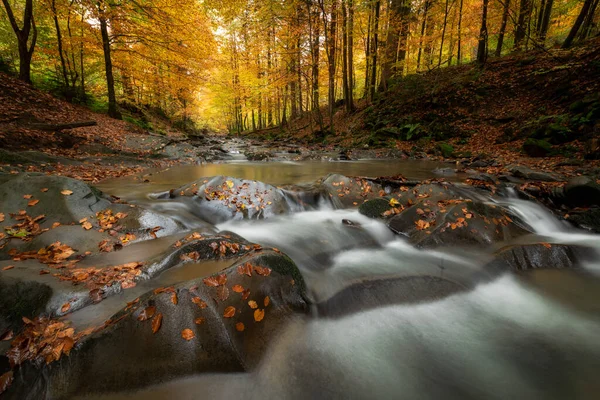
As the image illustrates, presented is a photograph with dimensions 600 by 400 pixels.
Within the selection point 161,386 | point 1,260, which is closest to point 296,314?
point 161,386

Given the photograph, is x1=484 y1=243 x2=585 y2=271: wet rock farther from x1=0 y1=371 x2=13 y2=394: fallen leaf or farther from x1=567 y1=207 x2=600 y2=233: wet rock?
x1=0 y1=371 x2=13 y2=394: fallen leaf

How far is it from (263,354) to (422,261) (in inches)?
100

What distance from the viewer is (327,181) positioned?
6359 millimetres

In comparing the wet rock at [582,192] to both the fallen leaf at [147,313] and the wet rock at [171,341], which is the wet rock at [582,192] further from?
the fallen leaf at [147,313]

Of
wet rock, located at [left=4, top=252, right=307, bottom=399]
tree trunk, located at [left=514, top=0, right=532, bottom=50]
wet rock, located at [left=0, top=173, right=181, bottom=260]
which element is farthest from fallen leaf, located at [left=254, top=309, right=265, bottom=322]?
tree trunk, located at [left=514, top=0, right=532, bottom=50]

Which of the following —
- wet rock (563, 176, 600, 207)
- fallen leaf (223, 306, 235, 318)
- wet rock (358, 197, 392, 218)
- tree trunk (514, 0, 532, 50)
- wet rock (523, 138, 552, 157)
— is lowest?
fallen leaf (223, 306, 235, 318)

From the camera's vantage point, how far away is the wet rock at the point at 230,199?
4.94 m

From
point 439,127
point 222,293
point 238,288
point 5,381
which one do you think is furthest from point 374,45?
point 5,381

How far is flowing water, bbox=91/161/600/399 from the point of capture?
74.6 inches

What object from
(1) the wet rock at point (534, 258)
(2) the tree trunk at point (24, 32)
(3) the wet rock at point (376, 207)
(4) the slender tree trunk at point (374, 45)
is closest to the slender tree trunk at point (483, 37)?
(4) the slender tree trunk at point (374, 45)

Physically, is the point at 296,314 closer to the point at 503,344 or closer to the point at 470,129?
the point at 503,344

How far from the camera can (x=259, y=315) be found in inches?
86.3

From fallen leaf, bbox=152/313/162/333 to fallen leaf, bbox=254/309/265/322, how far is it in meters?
0.69

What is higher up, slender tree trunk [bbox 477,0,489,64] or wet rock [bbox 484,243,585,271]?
slender tree trunk [bbox 477,0,489,64]
